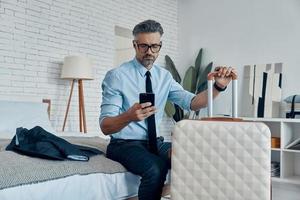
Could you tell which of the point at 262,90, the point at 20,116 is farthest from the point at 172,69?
the point at 20,116

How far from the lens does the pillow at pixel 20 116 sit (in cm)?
319

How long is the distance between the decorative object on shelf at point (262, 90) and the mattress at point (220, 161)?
338cm

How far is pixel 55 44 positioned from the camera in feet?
13.8

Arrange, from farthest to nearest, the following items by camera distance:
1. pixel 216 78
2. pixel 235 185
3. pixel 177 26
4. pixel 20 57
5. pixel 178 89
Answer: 1. pixel 177 26
2. pixel 20 57
3. pixel 178 89
4. pixel 216 78
5. pixel 235 185

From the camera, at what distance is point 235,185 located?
1395mm

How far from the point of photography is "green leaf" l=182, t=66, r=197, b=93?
17.6 ft

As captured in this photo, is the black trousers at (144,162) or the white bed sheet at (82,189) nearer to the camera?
the white bed sheet at (82,189)

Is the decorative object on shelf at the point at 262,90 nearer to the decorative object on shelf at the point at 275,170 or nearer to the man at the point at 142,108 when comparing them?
the decorative object on shelf at the point at 275,170

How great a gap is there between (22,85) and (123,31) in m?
1.90

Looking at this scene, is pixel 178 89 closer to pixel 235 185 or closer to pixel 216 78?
pixel 216 78

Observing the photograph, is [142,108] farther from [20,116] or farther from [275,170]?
[275,170]

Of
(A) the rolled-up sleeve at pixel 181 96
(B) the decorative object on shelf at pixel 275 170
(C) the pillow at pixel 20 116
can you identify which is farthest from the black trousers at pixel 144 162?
(B) the decorative object on shelf at pixel 275 170

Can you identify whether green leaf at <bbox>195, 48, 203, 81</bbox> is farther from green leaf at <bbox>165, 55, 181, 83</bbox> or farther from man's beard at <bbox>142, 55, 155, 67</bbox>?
man's beard at <bbox>142, 55, 155, 67</bbox>

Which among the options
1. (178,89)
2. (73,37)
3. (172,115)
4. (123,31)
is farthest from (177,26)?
(178,89)
